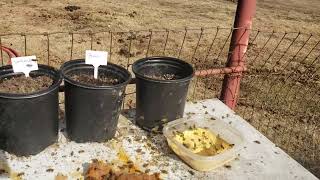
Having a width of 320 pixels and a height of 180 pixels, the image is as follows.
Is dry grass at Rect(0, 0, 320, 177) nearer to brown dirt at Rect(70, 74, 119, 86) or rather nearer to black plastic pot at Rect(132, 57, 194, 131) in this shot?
black plastic pot at Rect(132, 57, 194, 131)

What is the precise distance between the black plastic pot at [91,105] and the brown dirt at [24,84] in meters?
0.10

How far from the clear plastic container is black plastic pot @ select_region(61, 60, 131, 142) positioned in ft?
1.00

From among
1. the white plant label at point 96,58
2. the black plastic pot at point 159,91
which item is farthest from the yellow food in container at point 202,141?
the white plant label at point 96,58

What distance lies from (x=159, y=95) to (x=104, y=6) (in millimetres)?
5155

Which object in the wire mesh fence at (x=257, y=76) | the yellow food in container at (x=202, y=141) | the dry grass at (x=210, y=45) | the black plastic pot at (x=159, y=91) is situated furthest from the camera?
the dry grass at (x=210, y=45)

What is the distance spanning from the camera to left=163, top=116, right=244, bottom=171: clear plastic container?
6.73 feet

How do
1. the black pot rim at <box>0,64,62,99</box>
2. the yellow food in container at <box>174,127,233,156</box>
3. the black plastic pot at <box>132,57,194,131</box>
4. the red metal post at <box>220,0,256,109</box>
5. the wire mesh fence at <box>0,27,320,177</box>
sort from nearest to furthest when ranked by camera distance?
the black pot rim at <box>0,64,62,99</box> < the yellow food in container at <box>174,127,233,156</box> < the black plastic pot at <box>132,57,194,131</box> < the red metal post at <box>220,0,256,109</box> < the wire mesh fence at <box>0,27,320,177</box>

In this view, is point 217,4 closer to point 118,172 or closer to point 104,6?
point 104,6

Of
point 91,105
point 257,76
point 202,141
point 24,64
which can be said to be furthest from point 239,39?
point 257,76

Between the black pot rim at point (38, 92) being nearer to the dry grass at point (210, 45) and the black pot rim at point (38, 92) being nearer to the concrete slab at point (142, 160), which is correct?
the concrete slab at point (142, 160)

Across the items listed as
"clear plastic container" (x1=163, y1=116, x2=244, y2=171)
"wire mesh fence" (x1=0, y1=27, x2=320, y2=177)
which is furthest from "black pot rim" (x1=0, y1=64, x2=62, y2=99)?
"wire mesh fence" (x1=0, y1=27, x2=320, y2=177)

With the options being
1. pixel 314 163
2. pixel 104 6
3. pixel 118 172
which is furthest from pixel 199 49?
pixel 118 172

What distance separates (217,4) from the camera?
8148 millimetres

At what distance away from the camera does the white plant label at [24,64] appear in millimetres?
2041
